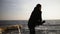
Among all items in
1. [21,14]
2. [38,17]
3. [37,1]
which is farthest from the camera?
[21,14]

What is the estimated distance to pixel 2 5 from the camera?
315 inches

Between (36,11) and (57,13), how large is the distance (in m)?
3.70

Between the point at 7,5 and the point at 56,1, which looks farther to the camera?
the point at 7,5

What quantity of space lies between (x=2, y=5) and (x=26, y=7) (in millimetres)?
1285

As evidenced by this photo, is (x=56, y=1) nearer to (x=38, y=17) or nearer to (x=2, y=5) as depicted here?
(x=2, y=5)

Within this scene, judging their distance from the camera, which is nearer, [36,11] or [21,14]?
[36,11]

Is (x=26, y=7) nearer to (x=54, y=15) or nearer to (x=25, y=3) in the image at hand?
(x=25, y=3)

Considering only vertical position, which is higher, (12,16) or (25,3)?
(25,3)

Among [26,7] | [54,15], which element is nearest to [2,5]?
[26,7]

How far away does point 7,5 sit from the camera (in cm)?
804

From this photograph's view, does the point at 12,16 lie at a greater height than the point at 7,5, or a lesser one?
lesser

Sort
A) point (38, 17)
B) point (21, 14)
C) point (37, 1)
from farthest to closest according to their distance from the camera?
point (21, 14), point (37, 1), point (38, 17)

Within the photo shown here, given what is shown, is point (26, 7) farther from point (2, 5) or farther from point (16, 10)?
point (2, 5)

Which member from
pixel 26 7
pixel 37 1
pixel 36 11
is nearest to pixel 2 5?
pixel 26 7
